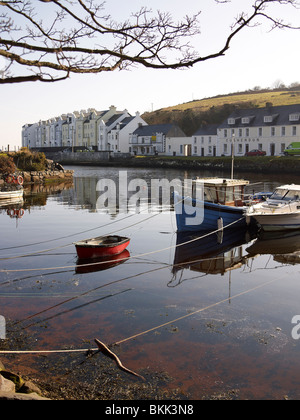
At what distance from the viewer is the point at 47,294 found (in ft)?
42.2

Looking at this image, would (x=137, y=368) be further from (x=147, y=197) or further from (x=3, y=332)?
(x=147, y=197)

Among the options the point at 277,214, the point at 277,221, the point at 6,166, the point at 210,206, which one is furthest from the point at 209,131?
the point at 210,206

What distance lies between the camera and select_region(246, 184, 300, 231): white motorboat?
22.9 metres

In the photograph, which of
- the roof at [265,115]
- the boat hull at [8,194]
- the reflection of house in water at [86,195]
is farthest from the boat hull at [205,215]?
the roof at [265,115]

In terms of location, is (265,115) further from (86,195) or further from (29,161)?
(86,195)

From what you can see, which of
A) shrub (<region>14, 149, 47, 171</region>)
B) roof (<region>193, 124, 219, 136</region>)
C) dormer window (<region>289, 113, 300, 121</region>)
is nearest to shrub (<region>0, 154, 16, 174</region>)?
shrub (<region>14, 149, 47, 171</region>)

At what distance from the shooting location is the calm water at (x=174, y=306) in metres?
8.72

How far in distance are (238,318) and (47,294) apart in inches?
228

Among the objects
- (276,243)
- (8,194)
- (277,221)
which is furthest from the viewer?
(8,194)

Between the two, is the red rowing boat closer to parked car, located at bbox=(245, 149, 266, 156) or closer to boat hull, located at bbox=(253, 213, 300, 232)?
boat hull, located at bbox=(253, 213, 300, 232)

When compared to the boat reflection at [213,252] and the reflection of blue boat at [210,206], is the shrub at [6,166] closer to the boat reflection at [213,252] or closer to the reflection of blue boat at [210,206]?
the reflection of blue boat at [210,206]

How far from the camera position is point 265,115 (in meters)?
77.6

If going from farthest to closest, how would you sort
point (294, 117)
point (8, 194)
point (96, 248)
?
point (294, 117), point (8, 194), point (96, 248)

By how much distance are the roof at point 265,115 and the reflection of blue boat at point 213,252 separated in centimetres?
5547
